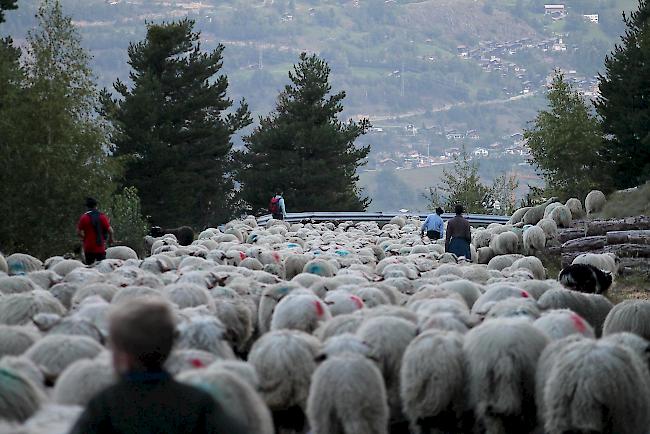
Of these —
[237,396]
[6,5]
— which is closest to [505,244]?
[6,5]

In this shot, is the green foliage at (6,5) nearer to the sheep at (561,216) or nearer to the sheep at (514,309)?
the sheep at (561,216)

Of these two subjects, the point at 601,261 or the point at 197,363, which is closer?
the point at 197,363

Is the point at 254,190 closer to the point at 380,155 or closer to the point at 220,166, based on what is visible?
the point at 220,166

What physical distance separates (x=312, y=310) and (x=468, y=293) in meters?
3.41

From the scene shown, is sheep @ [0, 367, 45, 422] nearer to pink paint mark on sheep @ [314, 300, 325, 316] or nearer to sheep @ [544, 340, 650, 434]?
sheep @ [544, 340, 650, 434]

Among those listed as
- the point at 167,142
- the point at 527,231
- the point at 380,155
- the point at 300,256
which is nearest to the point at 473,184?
the point at 167,142

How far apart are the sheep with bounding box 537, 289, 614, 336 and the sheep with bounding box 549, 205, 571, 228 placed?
1778 cm

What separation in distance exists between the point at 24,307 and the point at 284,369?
11.2 feet

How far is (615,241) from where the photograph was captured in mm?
25672

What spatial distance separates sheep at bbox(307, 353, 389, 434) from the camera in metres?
9.52

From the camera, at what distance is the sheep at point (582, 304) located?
13.9m

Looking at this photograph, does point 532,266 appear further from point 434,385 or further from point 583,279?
point 434,385

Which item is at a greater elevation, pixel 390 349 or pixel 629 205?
pixel 629 205

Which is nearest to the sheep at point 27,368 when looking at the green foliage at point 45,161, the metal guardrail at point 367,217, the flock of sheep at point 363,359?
the flock of sheep at point 363,359
